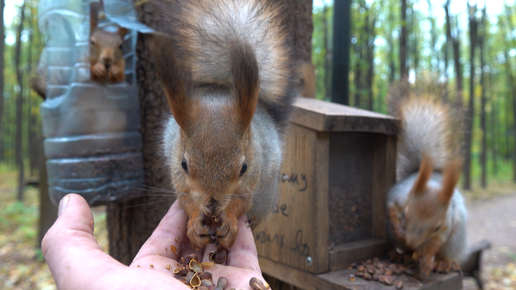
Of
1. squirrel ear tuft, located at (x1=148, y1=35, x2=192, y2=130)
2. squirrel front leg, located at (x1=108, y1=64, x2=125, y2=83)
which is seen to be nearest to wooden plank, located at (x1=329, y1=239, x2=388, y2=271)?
squirrel ear tuft, located at (x1=148, y1=35, x2=192, y2=130)

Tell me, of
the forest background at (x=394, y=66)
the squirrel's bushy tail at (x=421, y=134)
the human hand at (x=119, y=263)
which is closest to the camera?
the human hand at (x=119, y=263)

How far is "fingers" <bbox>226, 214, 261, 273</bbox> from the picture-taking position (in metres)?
1.40

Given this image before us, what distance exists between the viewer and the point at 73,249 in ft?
3.34

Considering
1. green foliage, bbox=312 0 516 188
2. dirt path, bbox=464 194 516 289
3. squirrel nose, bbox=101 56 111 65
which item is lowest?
dirt path, bbox=464 194 516 289

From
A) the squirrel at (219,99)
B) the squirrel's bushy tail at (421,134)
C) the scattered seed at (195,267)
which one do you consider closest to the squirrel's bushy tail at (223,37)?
the squirrel at (219,99)

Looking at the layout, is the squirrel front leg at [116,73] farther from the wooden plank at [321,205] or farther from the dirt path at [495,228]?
the dirt path at [495,228]

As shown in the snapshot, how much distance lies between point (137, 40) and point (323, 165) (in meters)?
1.24

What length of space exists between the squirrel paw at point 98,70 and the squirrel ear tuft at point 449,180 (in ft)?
6.18

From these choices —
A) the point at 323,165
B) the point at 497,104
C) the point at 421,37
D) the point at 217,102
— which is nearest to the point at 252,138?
the point at 217,102

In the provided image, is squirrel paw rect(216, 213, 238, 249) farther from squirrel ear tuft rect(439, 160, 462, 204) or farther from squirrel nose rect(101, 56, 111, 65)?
squirrel ear tuft rect(439, 160, 462, 204)

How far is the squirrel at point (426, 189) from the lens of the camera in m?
2.01

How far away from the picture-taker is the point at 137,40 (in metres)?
2.02

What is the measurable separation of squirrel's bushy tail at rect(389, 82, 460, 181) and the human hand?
4.85ft

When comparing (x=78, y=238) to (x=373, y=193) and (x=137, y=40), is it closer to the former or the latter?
(x=137, y=40)
